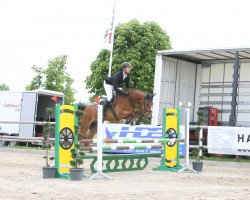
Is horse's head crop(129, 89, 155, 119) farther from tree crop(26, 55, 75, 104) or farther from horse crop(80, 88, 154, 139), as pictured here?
tree crop(26, 55, 75, 104)

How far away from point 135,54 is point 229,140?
84.0 ft

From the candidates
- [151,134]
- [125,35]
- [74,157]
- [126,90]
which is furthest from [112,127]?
[125,35]

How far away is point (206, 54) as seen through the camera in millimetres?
20328

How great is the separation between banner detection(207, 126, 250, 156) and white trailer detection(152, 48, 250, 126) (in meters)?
1.16

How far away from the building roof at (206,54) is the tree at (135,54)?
1972 cm

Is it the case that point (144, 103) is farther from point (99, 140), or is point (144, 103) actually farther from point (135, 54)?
point (135, 54)

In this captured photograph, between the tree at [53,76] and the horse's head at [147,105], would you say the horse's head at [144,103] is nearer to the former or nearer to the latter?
the horse's head at [147,105]

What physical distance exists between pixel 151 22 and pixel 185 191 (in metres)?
37.9

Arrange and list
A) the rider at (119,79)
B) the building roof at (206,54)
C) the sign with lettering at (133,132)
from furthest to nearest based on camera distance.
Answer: the building roof at (206,54), the sign with lettering at (133,132), the rider at (119,79)

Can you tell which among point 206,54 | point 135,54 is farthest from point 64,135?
point 135,54

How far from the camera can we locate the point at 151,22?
46219mm

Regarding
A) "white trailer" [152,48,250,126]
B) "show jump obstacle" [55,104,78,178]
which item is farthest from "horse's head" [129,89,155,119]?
"white trailer" [152,48,250,126]

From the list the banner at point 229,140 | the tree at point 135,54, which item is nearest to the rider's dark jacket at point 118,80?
the banner at point 229,140

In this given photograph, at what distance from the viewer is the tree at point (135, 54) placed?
4181cm
